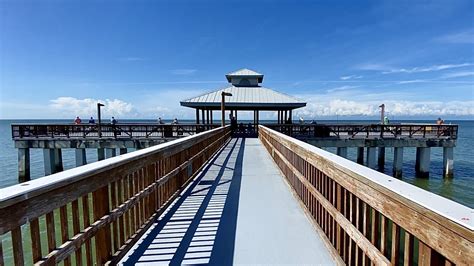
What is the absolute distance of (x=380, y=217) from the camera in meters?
2.38

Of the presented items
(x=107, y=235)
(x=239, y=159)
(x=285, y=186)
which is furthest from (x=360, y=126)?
(x=107, y=235)

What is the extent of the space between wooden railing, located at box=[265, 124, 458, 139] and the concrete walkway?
14.2 meters

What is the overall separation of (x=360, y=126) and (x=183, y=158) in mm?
17380

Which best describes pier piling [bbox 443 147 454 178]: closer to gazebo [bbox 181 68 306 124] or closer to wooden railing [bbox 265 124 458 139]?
wooden railing [bbox 265 124 458 139]

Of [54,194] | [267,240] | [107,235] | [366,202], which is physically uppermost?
[54,194]

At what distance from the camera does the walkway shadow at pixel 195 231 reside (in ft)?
9.16

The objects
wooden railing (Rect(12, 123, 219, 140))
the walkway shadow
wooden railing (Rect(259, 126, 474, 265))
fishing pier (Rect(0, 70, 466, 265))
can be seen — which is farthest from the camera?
wooden railing (Rect(12, 123, 219, 140))

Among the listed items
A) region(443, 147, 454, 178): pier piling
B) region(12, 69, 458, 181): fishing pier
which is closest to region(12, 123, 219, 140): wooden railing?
region(12, 69, 458, 181): fishing pier

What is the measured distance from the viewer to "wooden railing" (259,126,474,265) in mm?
1117

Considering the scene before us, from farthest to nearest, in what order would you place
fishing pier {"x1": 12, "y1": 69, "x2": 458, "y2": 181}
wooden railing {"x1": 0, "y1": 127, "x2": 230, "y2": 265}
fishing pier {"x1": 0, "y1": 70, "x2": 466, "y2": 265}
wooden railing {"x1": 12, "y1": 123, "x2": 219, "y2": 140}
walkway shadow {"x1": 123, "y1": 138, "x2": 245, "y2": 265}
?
wooden railing {"x1": 12, "y1": 123, "x2": 219, "y2": 140}
fishing pier {"x1": 12, "y1": 69, "x2": 458, "y2": 181}
walkway shadow {"x1": 123, "y1": 138, "x2": 245, "y2": 265}
wooden railing {"x1": 0, "y1": 127, "x2": 230, "y2": 265}
fishing pier {"x1": 0, "y1": 70, "x2": 466, "y2": 265}

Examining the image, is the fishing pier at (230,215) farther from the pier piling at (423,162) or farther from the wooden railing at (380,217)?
the pier piling at (423,162)

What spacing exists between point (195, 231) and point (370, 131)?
1949 centimetres

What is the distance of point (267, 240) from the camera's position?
10.5ft

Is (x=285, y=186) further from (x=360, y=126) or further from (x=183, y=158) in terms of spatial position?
(x=360, y=126)
